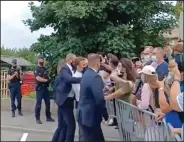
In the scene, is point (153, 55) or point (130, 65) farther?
point (153, 55)

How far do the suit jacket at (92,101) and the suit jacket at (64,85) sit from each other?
1.02m

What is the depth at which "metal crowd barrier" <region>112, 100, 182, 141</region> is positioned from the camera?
3.11 meters

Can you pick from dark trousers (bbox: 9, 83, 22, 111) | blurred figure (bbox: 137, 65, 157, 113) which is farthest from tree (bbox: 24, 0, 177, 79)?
blurred figure (bbox: 137, 65, 157, 113)

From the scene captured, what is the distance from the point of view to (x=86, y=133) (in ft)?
16.2

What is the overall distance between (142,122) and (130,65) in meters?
2.32

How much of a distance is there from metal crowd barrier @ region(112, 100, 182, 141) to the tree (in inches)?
252

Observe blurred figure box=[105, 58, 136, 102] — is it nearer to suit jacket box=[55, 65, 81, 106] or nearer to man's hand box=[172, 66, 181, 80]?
suit jacket box=[55, 65, 81, 106]

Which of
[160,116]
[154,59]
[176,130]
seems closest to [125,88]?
[154,59]

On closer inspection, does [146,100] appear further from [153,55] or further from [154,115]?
[153,55]

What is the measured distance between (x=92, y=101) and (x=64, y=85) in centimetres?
126

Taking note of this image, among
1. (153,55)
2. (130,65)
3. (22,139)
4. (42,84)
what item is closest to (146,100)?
(130,65)

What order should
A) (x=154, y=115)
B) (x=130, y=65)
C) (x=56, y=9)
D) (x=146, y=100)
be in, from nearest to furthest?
(x=154, y=115) < (x=146, y=100) < (x=130, y=65) < (x=56, y=9)

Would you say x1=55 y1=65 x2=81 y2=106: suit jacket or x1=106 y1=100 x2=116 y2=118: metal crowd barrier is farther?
x1=55 y1=65 x2=81 y2=106: suit jacket

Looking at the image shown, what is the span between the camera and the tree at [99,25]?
11234 millimetres
